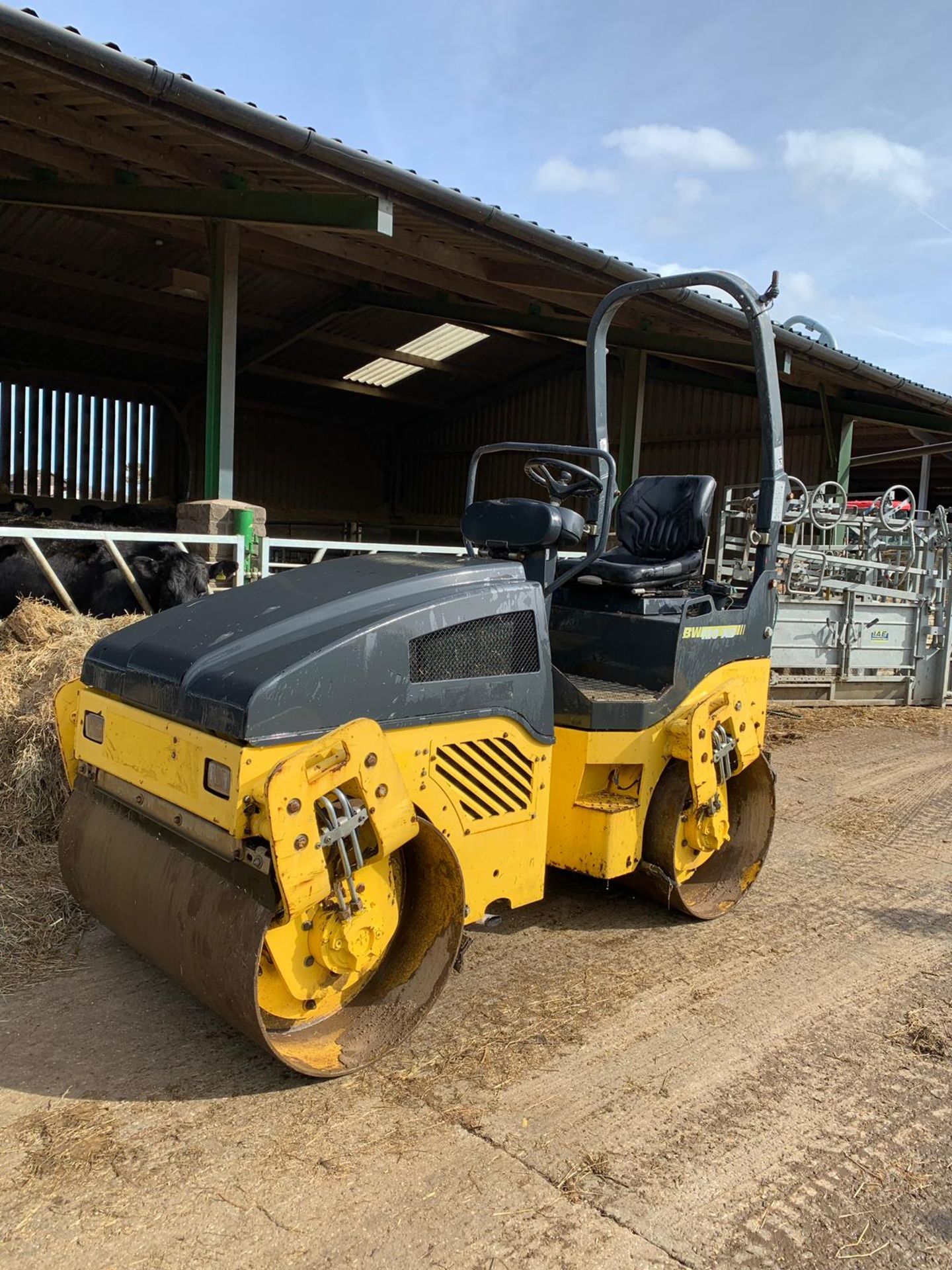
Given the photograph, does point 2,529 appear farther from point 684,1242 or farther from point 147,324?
point 147,324

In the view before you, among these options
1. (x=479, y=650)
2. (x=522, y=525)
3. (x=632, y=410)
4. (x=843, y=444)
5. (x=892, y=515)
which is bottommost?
(x=479, y=650)

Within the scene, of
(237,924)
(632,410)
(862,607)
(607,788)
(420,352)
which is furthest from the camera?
(420,352)

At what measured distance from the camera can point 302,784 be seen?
228cm

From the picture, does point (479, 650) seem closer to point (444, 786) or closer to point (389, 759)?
point (444, 786)

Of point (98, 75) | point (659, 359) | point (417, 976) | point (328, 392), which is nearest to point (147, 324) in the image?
point (328, 392)

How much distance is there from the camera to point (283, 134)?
22.7 ft

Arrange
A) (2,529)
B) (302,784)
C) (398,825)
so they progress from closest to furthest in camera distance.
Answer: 1. (302,784)
2. (398,825)
3. (2,529)

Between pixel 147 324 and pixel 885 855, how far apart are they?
605 inches

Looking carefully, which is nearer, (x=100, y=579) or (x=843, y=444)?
(x=100, y=579)

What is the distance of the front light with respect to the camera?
239 centimetres

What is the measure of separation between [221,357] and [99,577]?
3.50m

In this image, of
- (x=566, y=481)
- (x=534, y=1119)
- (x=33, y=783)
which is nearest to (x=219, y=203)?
(x=566, y=481)

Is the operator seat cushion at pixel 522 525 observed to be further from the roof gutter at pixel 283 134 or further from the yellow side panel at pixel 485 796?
the roof gutter at pixel 283 134

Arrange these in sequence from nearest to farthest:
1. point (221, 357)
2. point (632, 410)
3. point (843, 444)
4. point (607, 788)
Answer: point (607, 788) < point (221, 357) < point (632, 410) < point (843, 444)
